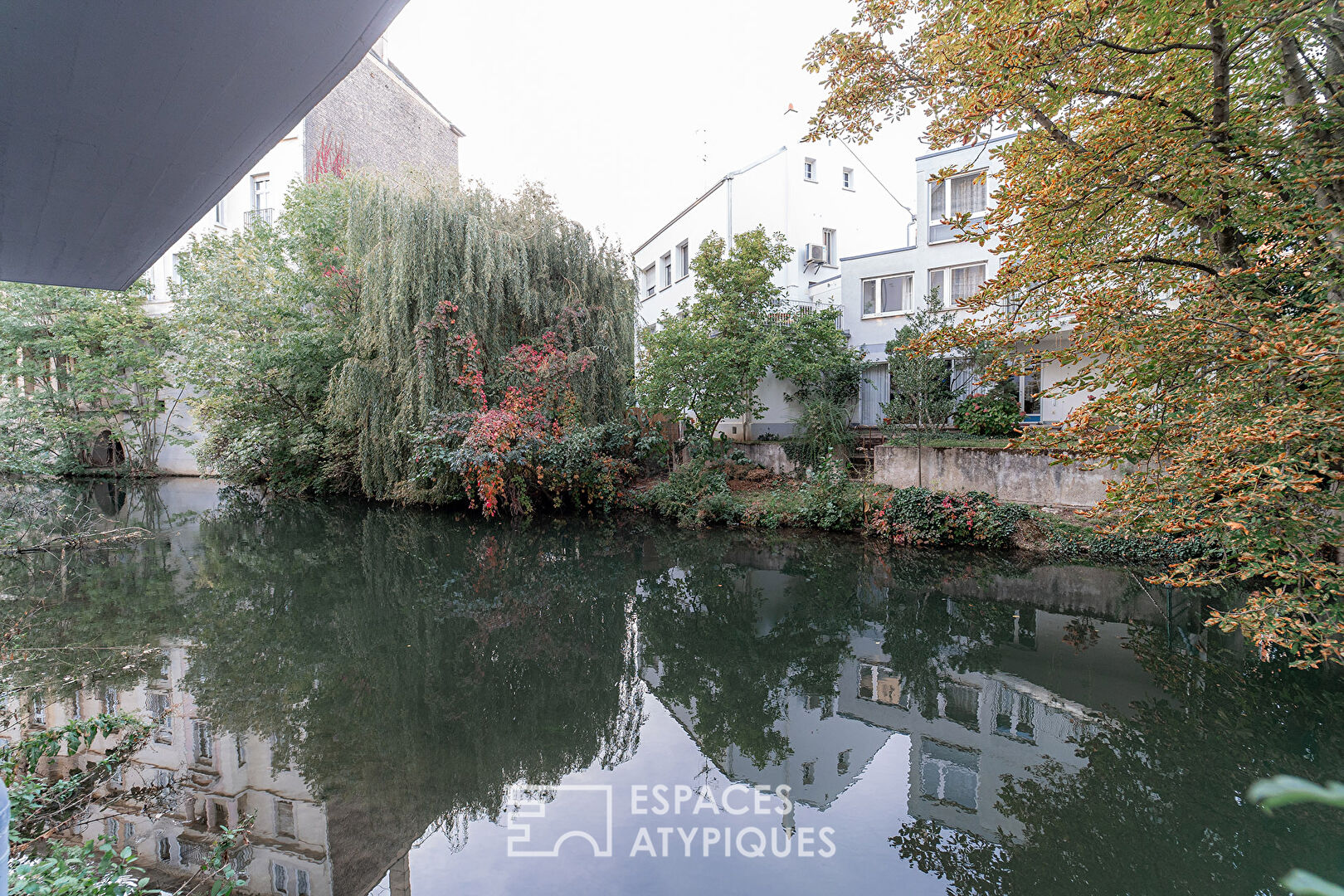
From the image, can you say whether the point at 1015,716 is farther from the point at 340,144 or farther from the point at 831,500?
the point at 340,144

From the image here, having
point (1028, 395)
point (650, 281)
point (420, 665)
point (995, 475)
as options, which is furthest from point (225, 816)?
point (650, 281)

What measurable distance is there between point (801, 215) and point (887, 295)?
3901 millimetres

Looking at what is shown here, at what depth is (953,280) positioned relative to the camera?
1719 cm

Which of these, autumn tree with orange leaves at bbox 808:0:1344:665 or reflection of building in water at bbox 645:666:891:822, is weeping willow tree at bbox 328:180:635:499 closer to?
reflection of building in water at bbox 645:666:891:822

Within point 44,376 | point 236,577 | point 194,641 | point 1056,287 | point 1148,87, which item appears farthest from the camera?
point 44,376

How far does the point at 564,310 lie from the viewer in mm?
14328

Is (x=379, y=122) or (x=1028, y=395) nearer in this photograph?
(x=1028, y=395)

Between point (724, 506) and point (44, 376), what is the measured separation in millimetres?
19939

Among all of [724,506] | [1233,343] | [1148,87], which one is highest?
[1148,87]

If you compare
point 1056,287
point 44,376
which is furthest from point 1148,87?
point 44,376

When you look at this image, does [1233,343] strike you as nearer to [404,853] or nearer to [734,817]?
[734,817]

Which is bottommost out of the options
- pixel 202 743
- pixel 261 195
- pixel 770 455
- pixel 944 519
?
pixel 202 743

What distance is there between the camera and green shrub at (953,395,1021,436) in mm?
14773

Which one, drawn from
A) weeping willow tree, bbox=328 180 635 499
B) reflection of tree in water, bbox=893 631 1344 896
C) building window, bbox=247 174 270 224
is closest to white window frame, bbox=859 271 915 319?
weeping willow tree, bbox=328 180 635 499
